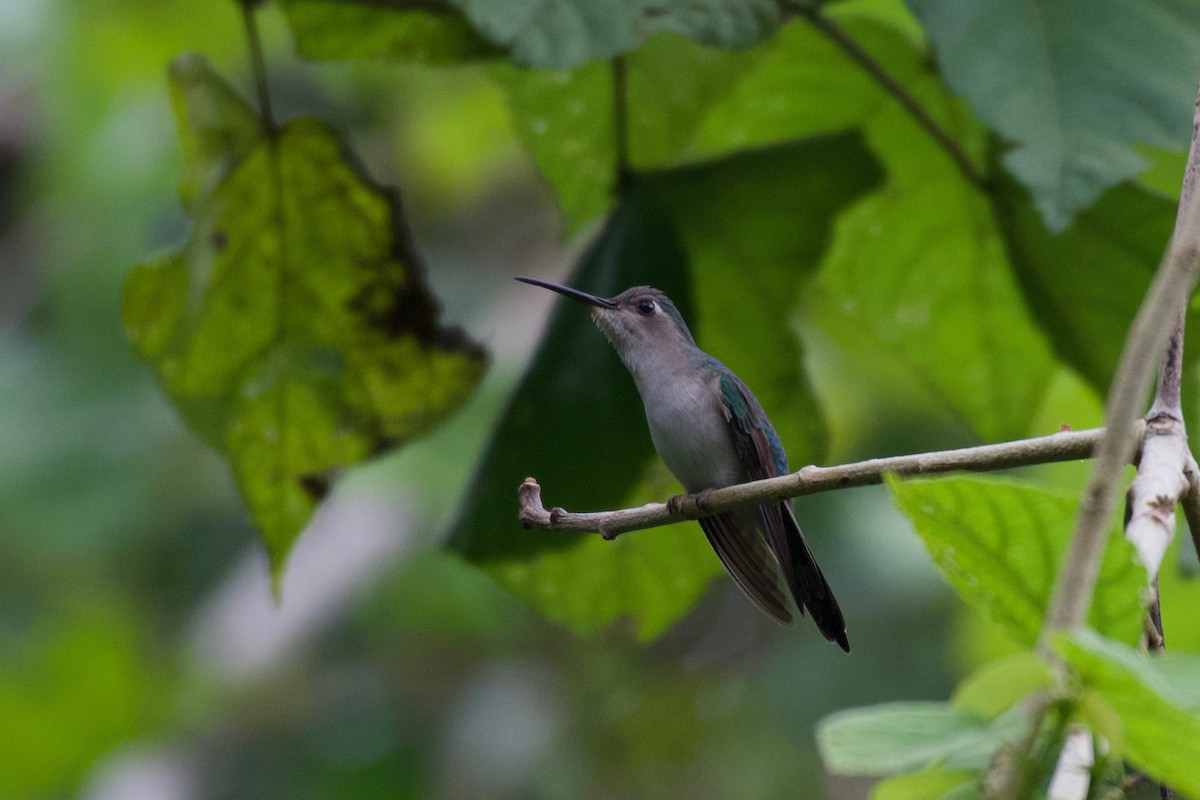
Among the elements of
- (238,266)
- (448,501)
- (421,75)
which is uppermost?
(238,266)

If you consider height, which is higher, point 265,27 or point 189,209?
point 189,209

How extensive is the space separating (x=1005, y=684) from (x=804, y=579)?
151 cm

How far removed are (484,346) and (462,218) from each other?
632 centimetres

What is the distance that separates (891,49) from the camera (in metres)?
2.90

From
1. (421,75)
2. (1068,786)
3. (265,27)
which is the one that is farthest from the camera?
(421,75)

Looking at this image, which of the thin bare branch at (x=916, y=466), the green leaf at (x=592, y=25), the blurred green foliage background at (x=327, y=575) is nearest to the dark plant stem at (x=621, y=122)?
the green leaf at (x=592, y=25)

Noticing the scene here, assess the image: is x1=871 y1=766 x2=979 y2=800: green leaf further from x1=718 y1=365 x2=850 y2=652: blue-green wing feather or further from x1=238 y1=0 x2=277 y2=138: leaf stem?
x1=238 y1=0 x2=277 y2=138: leaf stem

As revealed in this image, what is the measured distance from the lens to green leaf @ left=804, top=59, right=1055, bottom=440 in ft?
9.60

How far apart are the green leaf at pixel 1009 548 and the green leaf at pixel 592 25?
52.9 inches

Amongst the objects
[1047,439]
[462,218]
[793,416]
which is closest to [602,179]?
[793,416]

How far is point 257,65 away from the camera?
278 centimetres

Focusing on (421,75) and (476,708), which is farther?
(476,708)

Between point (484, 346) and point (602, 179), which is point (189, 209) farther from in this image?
point (602, 179)

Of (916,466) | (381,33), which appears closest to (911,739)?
(916,466)
